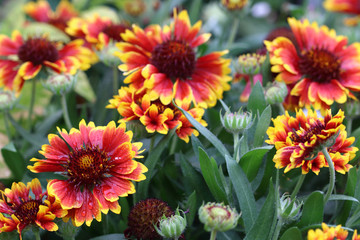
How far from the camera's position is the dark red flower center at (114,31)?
40.1 inches

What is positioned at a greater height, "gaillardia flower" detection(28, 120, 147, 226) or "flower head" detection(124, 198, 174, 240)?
"gaillardia flower" detection(28, 120, 147, 226)

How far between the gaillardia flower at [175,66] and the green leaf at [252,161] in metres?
0.15

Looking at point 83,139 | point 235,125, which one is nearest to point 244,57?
point 235,125

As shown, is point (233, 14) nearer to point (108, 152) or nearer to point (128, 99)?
point (128, 99)

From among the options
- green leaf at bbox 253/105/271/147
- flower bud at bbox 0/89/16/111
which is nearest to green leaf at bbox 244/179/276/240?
green leaf at bbox 253/105/271/147

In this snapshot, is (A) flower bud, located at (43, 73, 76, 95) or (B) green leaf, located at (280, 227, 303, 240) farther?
(A) flower bud, located at (43, 73, 76, 95)

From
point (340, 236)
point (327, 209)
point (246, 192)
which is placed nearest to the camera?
point (340, 236)

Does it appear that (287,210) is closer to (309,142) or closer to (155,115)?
(309,142)

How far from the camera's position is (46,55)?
2.97 feet

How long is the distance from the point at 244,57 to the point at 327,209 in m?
0.30

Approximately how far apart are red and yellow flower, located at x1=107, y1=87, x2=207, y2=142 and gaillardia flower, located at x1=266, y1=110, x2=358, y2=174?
135mm

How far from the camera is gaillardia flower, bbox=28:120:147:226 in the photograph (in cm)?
57

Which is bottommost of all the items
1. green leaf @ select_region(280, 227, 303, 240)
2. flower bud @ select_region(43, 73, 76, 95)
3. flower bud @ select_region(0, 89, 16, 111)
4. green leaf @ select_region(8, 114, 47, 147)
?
green leaf @ select_region(8, 114, 47, 147)

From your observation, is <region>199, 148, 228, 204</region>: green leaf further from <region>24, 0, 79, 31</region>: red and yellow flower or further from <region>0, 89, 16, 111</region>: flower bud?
<region>24, 0, 79, 31</region>: red and yellow flower
